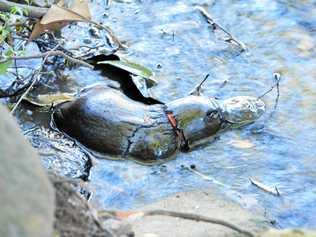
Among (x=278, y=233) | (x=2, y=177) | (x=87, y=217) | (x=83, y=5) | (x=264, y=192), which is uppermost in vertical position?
(x=2, y=177)

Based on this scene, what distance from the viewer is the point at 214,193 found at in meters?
3.88

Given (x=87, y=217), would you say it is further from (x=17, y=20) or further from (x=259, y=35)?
(x=259, y=35)

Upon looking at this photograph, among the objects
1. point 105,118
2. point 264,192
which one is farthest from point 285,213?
point 105,118

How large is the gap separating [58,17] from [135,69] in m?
0.62

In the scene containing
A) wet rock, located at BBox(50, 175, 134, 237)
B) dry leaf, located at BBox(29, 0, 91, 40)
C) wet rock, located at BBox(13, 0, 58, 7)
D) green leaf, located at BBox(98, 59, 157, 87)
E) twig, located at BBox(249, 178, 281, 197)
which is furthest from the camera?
wet rock, located at BBox(13, 0, 58, 7)

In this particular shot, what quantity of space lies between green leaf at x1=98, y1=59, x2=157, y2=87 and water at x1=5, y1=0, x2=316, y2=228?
0.07 metres

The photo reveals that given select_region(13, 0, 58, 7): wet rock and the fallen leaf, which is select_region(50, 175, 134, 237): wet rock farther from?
select_region(13, 0, 58, 7): wet rock

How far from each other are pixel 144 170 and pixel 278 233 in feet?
5.94

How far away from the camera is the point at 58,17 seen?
15.3 feet

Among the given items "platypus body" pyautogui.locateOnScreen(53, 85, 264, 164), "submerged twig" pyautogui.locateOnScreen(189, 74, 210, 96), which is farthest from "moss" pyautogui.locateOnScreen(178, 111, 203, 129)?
"submerged twig" pyautogui.locateOnScreen(189, 74, 210, 96)

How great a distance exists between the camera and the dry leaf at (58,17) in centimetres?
461

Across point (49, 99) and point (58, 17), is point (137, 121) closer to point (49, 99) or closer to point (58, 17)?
point (49, 99)

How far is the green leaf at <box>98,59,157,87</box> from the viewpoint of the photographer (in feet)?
15.7

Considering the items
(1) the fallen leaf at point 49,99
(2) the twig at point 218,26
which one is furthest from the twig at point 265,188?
(2) the twig at point 218,26
